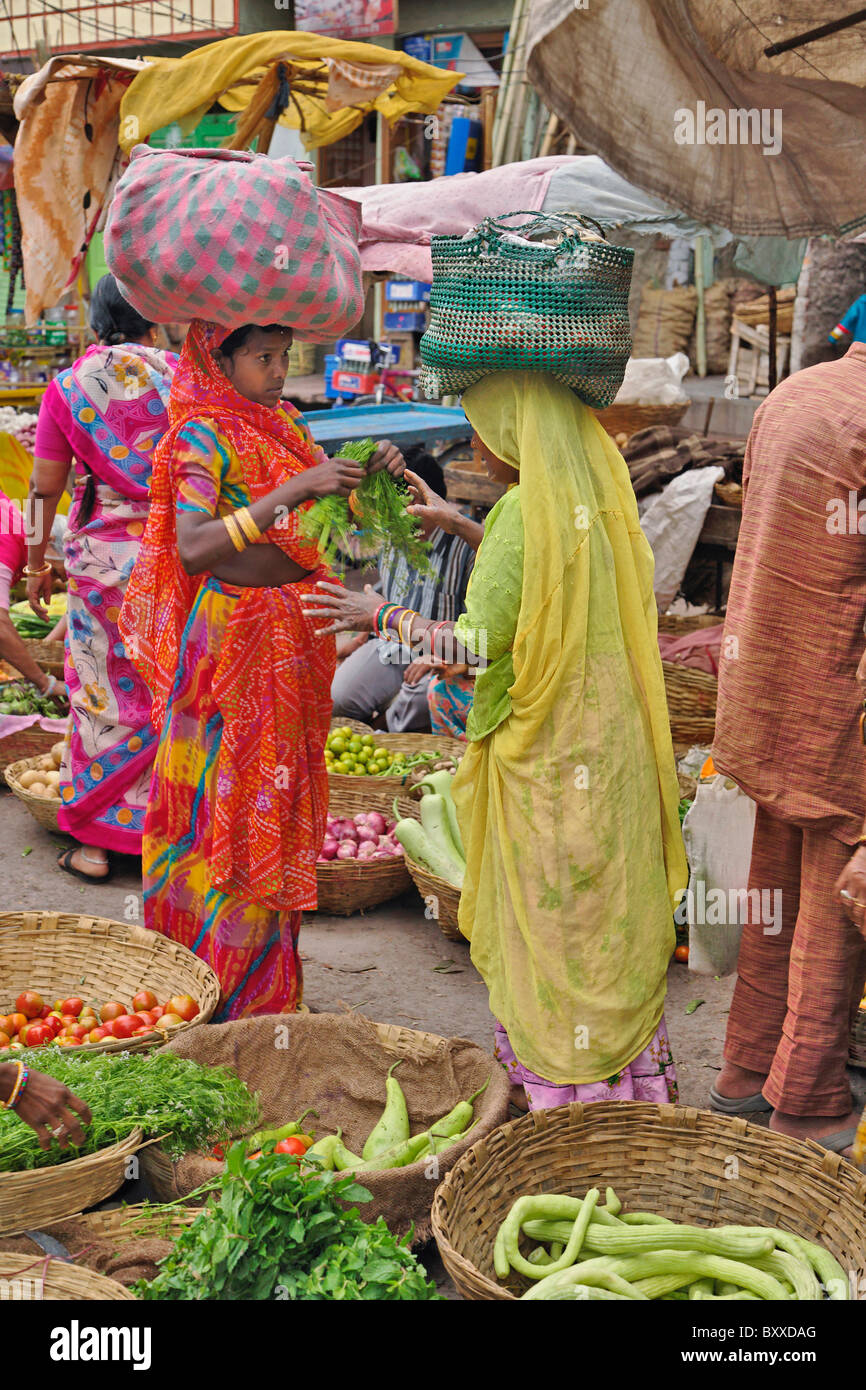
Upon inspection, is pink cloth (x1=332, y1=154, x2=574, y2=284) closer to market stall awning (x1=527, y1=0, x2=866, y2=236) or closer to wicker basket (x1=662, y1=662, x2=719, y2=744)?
market stall awning (x1=527, y1=0, x2=866, y2=236)

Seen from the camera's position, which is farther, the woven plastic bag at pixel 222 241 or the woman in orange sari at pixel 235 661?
the woman in orange sari at pixel 235 661

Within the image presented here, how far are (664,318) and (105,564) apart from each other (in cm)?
980

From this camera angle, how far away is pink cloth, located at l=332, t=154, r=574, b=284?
604 centimetres

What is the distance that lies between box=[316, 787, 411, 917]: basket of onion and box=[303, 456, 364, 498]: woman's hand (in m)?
1.85

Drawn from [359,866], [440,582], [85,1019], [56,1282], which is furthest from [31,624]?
[56,1282]

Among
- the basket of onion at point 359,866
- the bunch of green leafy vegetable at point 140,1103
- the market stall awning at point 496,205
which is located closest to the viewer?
the bunch of green leafy vegetable at point 140,1103

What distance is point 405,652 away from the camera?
5.76m

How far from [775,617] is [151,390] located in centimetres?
250

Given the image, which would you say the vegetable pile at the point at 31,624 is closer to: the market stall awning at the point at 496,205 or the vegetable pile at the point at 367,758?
the vegetable pile at the point at 367,758

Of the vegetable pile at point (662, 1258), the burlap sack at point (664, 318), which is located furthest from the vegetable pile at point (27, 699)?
the burlap sack at point (664, 318)

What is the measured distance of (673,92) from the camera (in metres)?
4.39

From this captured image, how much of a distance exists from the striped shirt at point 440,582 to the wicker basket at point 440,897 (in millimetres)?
1374

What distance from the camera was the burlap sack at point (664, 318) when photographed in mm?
13352

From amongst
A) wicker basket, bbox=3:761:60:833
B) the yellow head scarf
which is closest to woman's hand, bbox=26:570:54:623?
wicker basket, bbox=3:761:60:833
